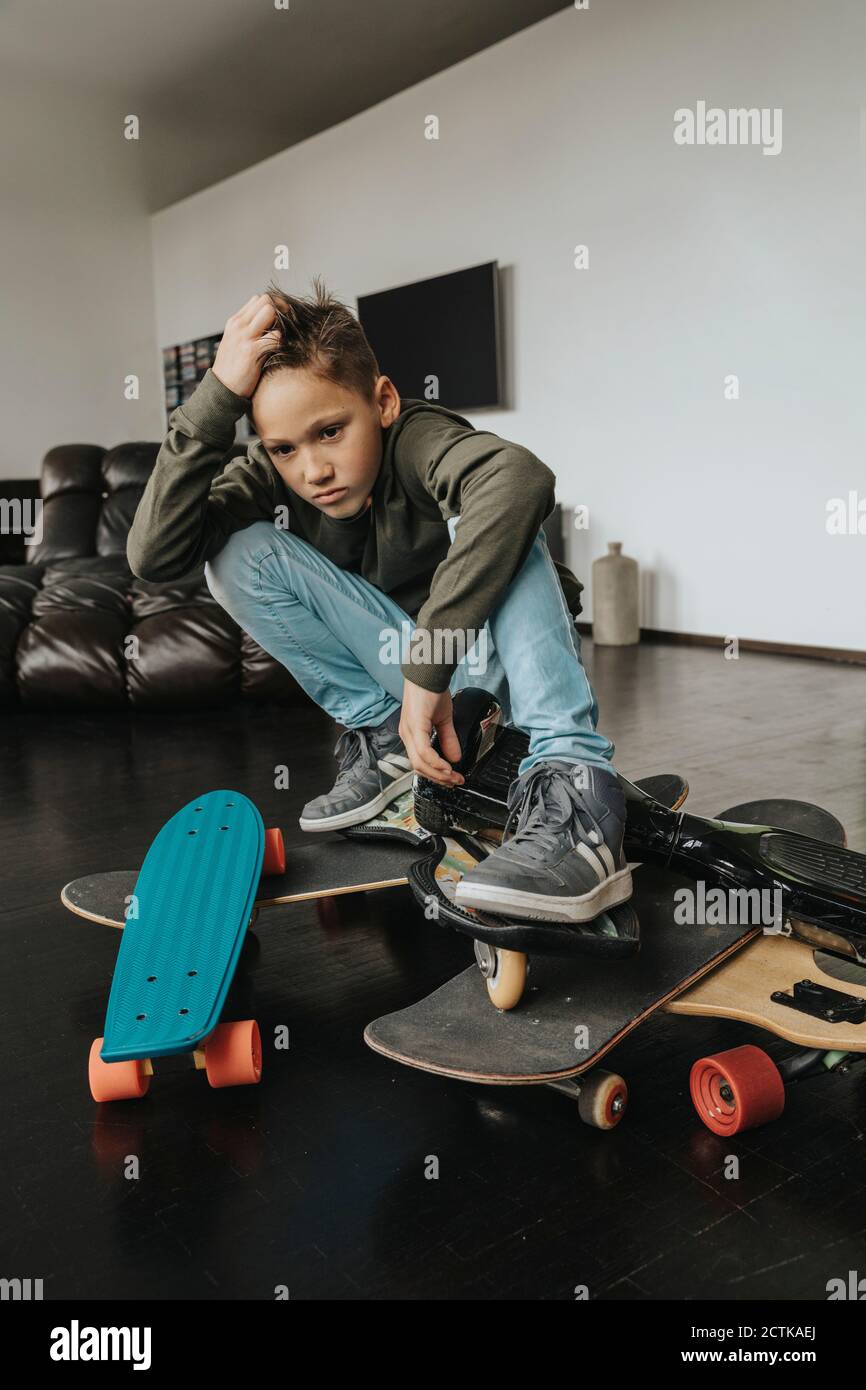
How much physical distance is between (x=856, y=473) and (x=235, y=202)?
4977mm

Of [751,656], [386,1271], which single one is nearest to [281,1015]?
[386,1271]

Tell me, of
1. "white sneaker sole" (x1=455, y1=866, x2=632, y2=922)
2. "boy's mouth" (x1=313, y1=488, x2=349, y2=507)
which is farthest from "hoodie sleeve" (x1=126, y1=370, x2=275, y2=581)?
"white sneaker sole" (x1=455, y1=866, x2=632, y2=922)

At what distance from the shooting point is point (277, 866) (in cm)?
157

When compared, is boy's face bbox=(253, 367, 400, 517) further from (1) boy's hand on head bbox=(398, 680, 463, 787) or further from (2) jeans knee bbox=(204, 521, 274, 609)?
(1) boy's hand on head bbox=(398, 680, 463, 787)

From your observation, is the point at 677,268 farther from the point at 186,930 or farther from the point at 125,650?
the point at 186,930

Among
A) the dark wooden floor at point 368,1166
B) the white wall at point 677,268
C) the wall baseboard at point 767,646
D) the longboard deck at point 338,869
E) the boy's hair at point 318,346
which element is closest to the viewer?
the dark wooden floor at point 368,1166

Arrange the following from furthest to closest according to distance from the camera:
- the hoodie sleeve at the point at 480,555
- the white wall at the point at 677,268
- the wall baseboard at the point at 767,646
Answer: the wall baseboard at the point at 767,646 → the white wall at the point at 677,268 → the hoodie sleeve at the point at 480,555

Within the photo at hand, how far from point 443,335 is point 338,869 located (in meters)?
4.25

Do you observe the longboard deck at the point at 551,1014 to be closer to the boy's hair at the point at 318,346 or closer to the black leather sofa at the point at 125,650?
the boy's hair at the point at 318,346

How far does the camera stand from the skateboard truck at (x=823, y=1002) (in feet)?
3.40

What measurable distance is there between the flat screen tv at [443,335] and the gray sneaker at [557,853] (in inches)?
164

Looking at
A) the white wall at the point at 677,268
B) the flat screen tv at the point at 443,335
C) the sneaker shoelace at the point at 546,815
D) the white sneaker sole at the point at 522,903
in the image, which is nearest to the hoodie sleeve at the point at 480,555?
the sneaker shoelace at the point at 546,815

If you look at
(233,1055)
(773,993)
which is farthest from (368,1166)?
(773,993)

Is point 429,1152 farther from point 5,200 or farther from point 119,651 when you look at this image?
point 5,200
